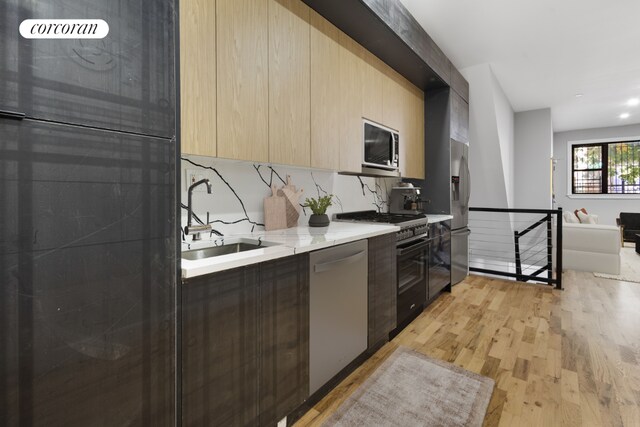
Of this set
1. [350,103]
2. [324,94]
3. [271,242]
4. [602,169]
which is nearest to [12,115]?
[271,242]

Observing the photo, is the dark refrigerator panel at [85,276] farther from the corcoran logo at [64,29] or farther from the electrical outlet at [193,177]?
the electrical outlet at [193,177]

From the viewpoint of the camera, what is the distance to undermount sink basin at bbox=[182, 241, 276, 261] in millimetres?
1523

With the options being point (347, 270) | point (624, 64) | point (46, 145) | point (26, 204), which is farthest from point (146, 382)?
point (624, 64)

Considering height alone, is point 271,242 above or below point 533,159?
below

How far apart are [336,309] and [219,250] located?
2.38 ft

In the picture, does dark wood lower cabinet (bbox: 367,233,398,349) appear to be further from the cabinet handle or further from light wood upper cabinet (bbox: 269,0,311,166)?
the cabinet handle

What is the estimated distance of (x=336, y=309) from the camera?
1777 mm

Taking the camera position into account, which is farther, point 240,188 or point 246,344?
point 240,188

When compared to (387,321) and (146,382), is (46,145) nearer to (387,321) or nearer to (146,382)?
(146,382)

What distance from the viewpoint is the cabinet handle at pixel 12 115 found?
74 centimetres

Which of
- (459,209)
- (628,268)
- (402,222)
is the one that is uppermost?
(459,209)

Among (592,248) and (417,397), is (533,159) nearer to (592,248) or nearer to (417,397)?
(592,248)

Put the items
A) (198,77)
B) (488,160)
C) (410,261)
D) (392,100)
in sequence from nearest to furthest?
1. (198,77)
2. (410,261)
3. (392,100)
4. (488,160)

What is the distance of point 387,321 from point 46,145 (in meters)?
2.16
